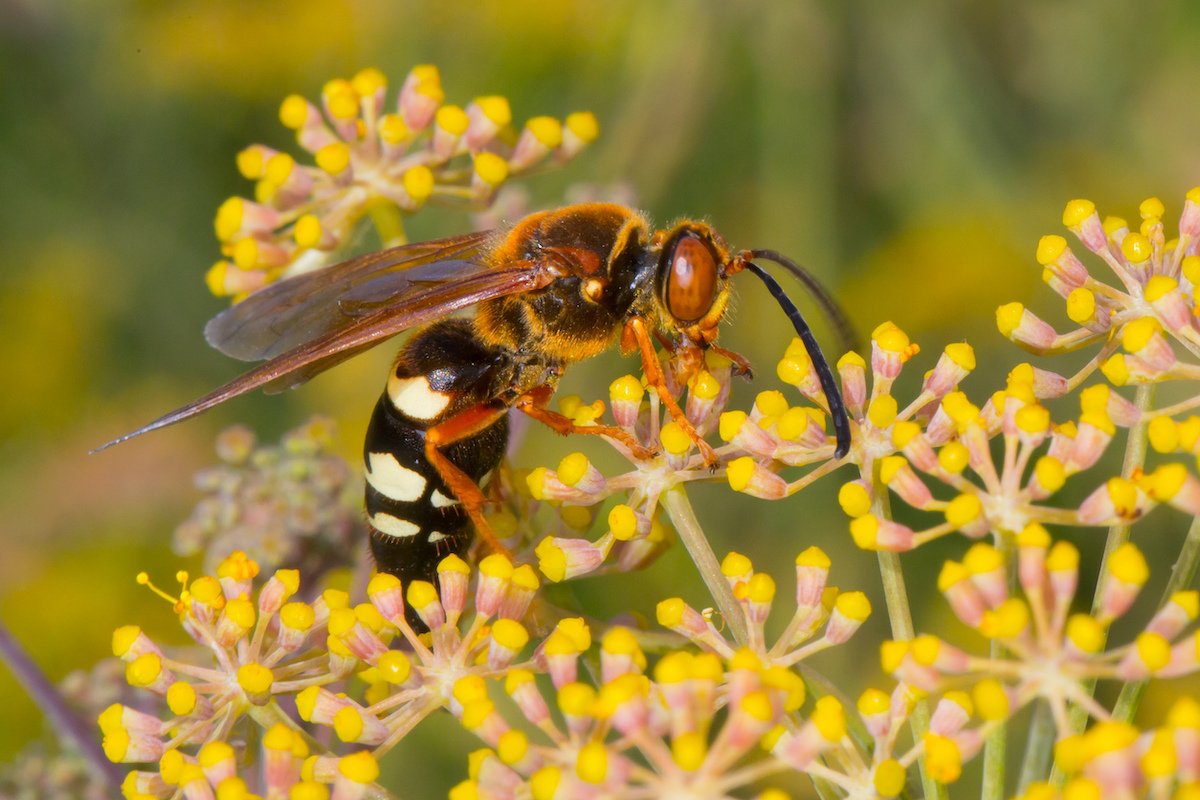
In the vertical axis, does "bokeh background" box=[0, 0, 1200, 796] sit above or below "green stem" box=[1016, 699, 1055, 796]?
above

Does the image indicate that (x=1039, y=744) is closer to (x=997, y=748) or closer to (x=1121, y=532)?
(x=997, y=748)

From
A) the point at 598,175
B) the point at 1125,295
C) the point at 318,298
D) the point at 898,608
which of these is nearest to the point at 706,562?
the point at 898,608

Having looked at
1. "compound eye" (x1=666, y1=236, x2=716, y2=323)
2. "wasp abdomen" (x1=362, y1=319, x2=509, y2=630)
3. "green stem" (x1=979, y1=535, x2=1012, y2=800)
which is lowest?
"green stem" (x1=979, y1=535, x2=1012, y2=800)

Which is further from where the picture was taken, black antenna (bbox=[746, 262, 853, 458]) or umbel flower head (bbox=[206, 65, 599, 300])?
umbel flower head (bbox=[206, 65, 599, 300])

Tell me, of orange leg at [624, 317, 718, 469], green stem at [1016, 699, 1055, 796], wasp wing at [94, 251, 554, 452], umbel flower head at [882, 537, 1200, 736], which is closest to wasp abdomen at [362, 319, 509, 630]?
wasp wing at [94, 251, 554, 452]

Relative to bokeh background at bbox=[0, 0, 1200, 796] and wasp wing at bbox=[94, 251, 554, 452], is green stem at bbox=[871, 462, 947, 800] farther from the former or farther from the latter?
bokeh background at bbox=[0, 0, 1200, 796]

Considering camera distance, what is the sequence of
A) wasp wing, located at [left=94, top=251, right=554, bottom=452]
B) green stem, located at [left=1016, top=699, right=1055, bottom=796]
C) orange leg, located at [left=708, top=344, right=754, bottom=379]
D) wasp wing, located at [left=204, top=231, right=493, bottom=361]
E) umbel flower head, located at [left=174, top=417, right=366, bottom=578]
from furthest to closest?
umbel flower head, located at [left=174, top=417, right=366, bottom=578]
wasp wing, located at [left=204, top=231, right=493, bottom=361]
orange leg, located at [left=708, top=344, right=754, bottom=379]
wasp wing, located at [left=94, top=251, right=554, bottom=452]
green stem, located at [left=1016, top=699, right=1055, bottom=796]
